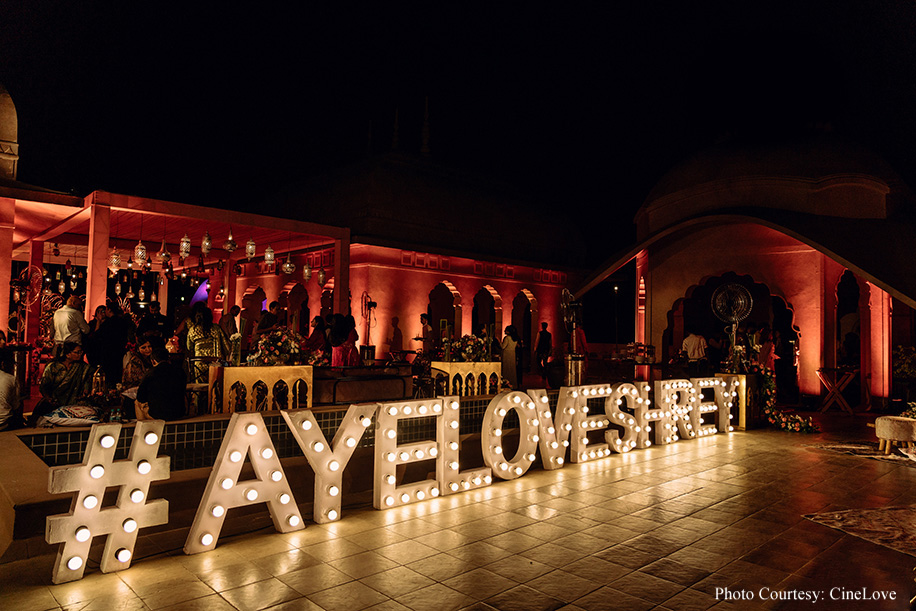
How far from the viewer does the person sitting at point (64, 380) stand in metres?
6.84

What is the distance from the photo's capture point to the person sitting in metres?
6.84

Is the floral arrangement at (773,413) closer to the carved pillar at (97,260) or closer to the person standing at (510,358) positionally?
the person standing at (510,358)

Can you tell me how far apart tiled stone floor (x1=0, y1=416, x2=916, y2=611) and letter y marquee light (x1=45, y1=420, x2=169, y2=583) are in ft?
0.52

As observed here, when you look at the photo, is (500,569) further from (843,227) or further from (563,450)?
(843,227)

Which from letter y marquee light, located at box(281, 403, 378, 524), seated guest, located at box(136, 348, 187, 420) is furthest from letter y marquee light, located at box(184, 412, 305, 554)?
seated guest, located at box(136, 348, 187, 420)

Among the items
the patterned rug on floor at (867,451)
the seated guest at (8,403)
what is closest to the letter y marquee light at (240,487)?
the seated guest at (8,403)

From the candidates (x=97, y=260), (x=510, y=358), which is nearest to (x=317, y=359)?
(x=97, y=260)

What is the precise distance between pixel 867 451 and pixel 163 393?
950 centimetres

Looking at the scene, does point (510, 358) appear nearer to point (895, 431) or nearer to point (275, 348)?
point (275, 348)

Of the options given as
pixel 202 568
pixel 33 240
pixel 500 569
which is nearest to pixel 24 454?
pixel 202 568

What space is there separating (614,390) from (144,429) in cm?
580

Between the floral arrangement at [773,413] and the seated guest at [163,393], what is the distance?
10.1 m

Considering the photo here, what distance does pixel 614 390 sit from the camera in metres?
7.77

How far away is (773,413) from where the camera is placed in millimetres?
10812
